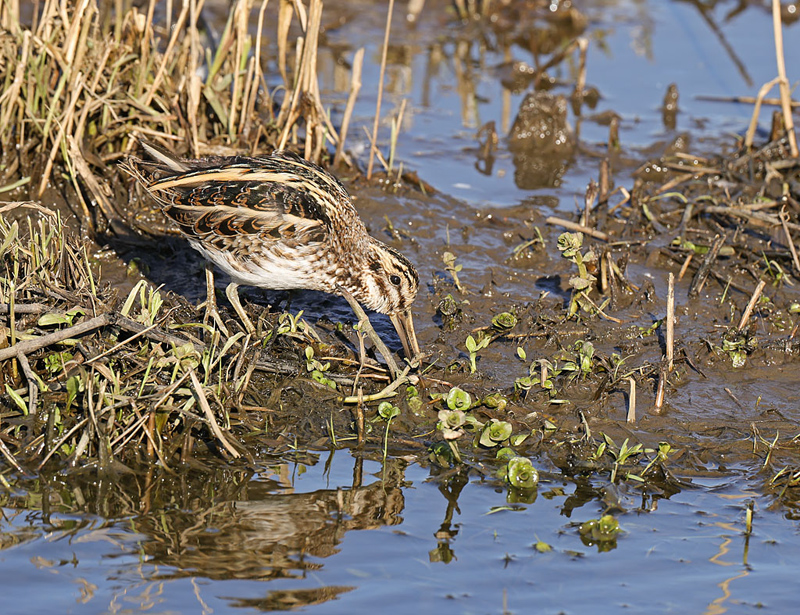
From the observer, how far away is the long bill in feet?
18.6

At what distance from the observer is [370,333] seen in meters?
5.60

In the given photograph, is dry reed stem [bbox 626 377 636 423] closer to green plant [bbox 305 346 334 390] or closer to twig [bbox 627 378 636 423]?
twig [bbox 627 378 636 423]

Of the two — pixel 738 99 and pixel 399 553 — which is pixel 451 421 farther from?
pixel 738 99

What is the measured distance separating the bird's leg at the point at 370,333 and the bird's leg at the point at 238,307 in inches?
21.6

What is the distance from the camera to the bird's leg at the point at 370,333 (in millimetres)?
5469

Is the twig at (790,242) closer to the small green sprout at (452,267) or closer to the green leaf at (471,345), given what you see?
the small green sprout at (452,267)

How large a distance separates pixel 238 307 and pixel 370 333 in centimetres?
76

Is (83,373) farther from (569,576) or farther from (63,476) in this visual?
(569,576)

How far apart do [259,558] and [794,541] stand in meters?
2.33

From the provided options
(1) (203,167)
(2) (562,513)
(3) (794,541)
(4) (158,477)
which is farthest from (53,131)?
(3) (794,541)

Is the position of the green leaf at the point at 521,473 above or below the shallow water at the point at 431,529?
above

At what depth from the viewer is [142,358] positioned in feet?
16.1

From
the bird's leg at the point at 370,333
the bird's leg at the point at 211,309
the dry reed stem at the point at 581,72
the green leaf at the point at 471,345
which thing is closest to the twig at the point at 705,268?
the green leaf at the point at 471,345

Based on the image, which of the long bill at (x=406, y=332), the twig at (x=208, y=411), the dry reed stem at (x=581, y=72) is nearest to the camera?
the twig at (x=208, y=411)
